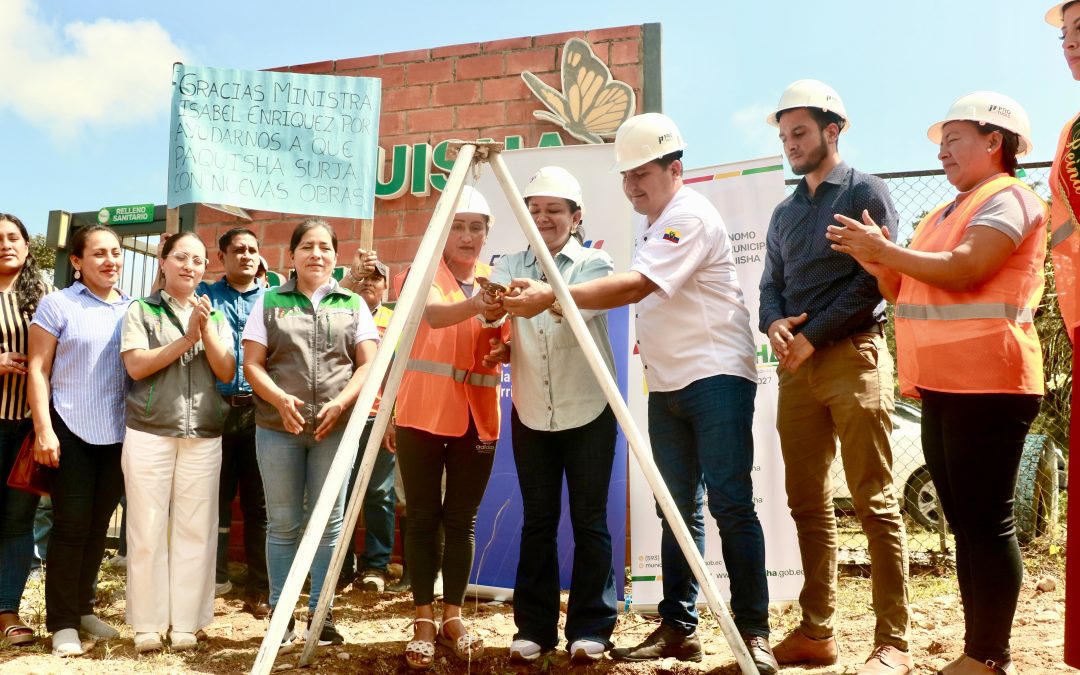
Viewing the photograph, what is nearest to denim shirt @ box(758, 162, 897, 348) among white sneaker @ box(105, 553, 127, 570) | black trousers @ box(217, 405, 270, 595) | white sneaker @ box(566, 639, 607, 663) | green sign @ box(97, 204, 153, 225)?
white sneaker @ box(566, 639, 607, 663)

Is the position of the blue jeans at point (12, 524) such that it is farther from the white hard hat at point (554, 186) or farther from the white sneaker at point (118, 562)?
the white hard hat at point (554, 186)

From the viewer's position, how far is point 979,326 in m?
2.87

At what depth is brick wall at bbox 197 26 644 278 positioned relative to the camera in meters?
5.69

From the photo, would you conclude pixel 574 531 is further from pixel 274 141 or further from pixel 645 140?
pixel 274 141

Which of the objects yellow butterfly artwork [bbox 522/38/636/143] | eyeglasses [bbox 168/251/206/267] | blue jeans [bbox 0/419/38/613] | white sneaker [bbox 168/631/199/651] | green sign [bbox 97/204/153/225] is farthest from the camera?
green sign [bbox 97/204/153/225]

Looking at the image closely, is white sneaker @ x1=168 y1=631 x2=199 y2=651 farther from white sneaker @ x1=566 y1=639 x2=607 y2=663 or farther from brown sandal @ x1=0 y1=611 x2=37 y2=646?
white sneaker @ x1=566 y1=639 x2=607 y2=663

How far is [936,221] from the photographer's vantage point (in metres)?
3.20

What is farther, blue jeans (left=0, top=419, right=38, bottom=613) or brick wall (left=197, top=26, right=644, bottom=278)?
brick wall (left=197, top=26, right=644, bottom=278)

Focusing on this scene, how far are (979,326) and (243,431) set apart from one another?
363 centimetres

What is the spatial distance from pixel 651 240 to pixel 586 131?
93.9 inches

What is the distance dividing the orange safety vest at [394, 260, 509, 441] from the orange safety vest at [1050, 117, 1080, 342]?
2.06 m

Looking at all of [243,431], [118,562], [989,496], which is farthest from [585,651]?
[118,562]

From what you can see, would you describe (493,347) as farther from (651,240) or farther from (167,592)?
(167,592)

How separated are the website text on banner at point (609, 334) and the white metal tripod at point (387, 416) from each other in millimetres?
1839
